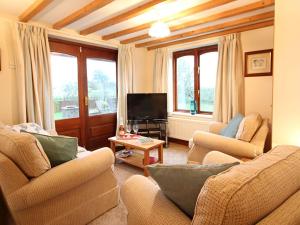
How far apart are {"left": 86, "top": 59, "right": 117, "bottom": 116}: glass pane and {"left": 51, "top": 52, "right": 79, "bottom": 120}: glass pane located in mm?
324

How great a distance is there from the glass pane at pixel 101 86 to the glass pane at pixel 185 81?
4.97 ft

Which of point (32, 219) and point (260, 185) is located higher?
point (260, 185)

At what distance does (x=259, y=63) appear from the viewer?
3.51 metres

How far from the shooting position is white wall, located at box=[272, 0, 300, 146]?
1.92m

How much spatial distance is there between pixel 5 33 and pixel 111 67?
206cm

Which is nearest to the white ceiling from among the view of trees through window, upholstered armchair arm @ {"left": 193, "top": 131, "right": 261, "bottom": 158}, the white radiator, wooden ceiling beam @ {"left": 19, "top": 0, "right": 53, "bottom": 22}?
wooden ceiling beam @ {"left": 19, "top": 0, "right": 53, "bottom": 22}

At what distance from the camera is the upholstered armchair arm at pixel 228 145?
2482 mm

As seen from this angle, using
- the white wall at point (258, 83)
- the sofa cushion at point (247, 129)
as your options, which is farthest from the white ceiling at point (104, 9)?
the sofa cushion at point (247, 129)

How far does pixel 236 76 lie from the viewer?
369cm

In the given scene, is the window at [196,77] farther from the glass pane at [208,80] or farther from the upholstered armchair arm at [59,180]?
the upholstered armchair arm at [59,180]

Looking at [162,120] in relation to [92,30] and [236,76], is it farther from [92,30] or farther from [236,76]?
[92,30]

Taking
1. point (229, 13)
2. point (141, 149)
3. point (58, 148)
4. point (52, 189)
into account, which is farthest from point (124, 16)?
point (52, 189)

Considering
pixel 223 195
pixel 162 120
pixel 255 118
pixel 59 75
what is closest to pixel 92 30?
pixel 59 75

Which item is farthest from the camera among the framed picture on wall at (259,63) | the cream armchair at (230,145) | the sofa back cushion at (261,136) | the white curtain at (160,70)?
the white curtain at (160,70)
